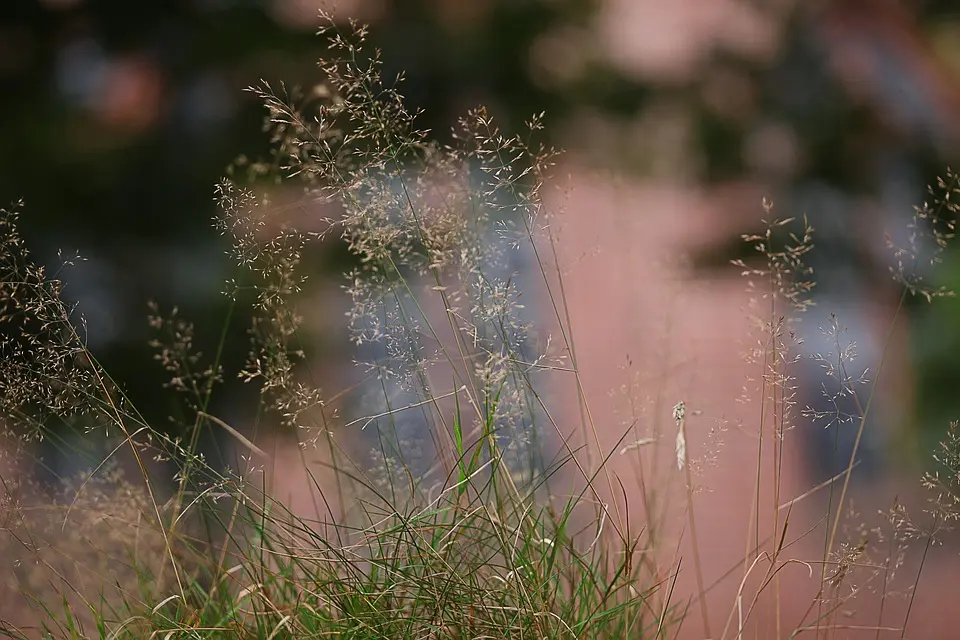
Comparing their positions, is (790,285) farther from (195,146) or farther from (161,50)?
(161,50)

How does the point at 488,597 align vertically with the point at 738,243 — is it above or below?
above

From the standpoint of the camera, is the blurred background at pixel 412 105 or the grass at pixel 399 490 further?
the blurred background at pixel 412 105

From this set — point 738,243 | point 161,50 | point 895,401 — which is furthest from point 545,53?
point 895,401

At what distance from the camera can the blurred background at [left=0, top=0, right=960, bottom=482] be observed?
309 cm

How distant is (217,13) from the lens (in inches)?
128

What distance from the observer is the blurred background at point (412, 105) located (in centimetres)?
309

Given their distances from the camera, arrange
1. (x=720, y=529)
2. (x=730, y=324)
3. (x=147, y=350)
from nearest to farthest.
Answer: (x=147, y=350)
(x=720, y=529)
(x=730, y=324)

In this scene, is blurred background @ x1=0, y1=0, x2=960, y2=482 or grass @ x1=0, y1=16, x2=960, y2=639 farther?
blurred background @ x1=0, y1=0, x2=960, y2=482

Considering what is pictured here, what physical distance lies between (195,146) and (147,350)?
645 mm

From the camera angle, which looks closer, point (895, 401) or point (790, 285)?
point (790, 285)

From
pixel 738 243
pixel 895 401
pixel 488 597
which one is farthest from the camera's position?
pixel 895 401

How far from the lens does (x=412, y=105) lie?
329cm

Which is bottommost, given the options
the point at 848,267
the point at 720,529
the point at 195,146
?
the point at 720,529

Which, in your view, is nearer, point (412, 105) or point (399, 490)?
point (399, 490)
